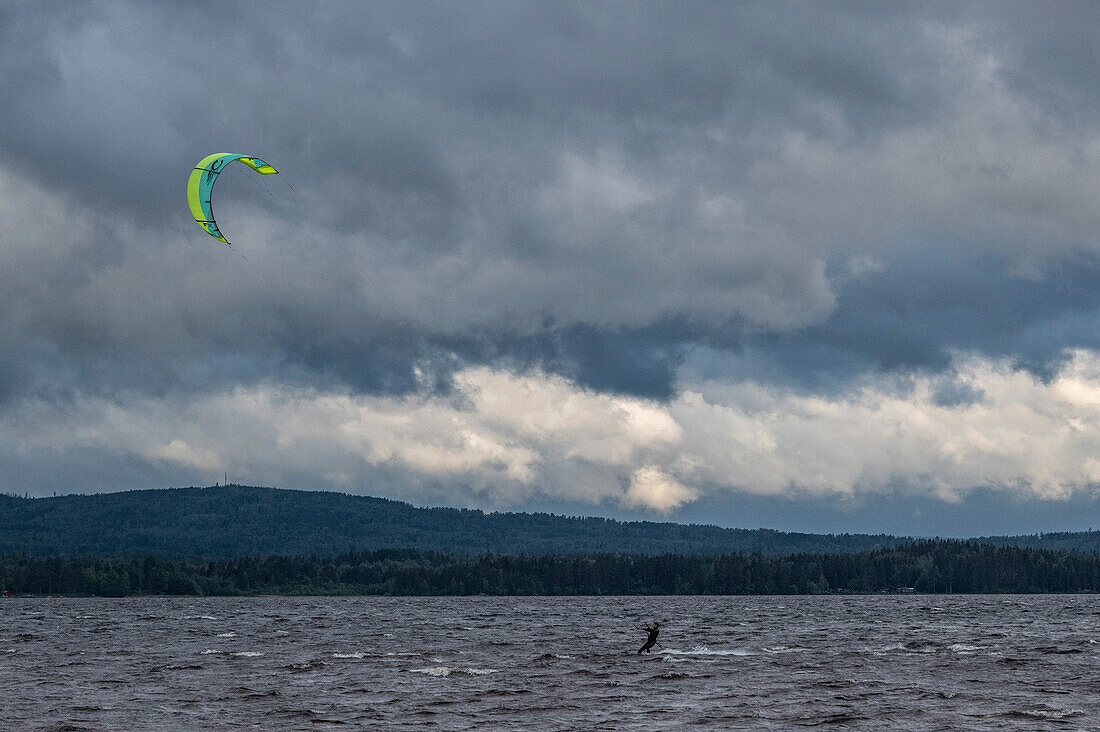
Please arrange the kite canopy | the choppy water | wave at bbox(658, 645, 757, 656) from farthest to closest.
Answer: wave at bbox(658, 645, 757, 656)
the kite canopy
the choppy water

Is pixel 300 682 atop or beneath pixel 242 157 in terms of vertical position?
beneath

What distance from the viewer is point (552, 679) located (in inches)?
2694

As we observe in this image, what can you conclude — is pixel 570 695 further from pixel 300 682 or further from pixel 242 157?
pixel 242 157

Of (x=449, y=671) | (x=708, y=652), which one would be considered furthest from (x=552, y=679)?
(x=708, y=652)

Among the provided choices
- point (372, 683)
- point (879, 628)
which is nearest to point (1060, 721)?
point (372, 683)

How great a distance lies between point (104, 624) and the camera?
15238cm

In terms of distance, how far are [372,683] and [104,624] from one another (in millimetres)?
100119

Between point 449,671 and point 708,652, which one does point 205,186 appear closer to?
point 449,671

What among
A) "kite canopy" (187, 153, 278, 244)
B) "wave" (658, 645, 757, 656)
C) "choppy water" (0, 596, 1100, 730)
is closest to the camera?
"choppy water" (0, 596, 1100, 730)

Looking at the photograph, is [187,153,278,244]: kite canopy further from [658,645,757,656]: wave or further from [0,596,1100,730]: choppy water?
[658,645,757,656]: wave

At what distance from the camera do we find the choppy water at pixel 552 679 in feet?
167

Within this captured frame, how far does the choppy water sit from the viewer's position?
5103 cm

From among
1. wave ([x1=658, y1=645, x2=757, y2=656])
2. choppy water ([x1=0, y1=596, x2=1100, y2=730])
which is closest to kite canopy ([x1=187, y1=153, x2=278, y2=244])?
choppy water ([x1=0, y1=596, x2=1100, y2=730])

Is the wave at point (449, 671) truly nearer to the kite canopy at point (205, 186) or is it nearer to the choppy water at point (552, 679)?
the choppy water at point (552, 679)
